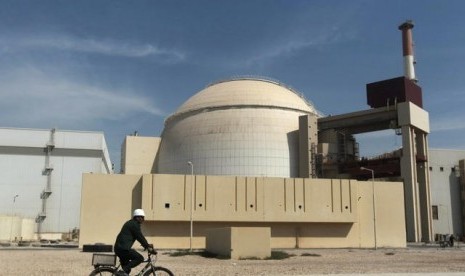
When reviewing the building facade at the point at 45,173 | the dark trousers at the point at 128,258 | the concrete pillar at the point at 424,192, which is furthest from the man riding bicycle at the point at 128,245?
the building facade at the point at 45,173

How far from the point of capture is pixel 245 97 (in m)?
85.1

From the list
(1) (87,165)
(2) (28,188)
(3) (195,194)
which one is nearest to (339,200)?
(3) (195,194)

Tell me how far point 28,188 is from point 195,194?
4493 centimetres

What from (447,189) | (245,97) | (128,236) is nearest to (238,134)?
(245,97)

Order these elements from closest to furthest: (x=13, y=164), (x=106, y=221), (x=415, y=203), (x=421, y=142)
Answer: (x=106, y=221) → (x=415, y=203) → (x=421, y=142) → (x=13, y=164)

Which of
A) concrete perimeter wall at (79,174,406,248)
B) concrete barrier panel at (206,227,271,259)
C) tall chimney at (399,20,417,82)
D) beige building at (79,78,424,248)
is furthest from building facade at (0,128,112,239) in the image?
concrete barrier panel at (206,227,271,259)

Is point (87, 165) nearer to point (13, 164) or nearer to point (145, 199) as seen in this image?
point (13, 164)

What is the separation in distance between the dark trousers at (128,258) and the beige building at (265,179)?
135 feet

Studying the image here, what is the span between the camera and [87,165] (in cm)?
9112

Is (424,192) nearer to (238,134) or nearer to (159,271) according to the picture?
(238,134)

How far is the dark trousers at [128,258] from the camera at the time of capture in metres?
12.9

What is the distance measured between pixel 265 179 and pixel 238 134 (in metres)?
24.6

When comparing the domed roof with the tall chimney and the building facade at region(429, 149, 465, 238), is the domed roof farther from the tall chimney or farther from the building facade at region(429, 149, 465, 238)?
the building facade at region(429, 149, 465, 238)

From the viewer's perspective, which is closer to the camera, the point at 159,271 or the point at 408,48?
the point at 159,271
